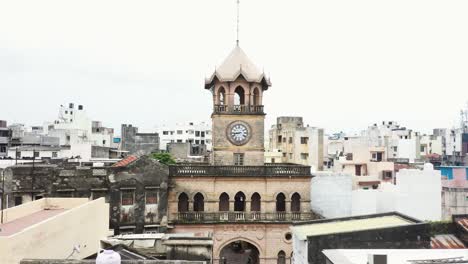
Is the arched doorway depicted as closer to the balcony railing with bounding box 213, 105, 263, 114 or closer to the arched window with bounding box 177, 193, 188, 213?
the arched window with bounding box 177, 193, 188, 213

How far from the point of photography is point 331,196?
1219 inches

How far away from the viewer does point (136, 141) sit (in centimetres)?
6159

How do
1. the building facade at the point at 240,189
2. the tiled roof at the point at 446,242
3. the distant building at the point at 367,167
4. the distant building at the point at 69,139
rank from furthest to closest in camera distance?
the distant building at the point at 69,139, the distant building at the point at 367,167, the building facade at the point at 240,189, the tiled roof at the point at 446,242

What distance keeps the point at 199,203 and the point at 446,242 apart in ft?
58.3

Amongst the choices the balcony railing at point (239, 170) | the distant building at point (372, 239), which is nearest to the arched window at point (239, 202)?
the balcony railing at point (239, 170)

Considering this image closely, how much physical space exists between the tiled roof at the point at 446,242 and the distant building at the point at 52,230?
12.4 m

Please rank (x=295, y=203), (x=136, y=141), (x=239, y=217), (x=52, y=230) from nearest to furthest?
(x=52, y=230), (x=239, y=217), (x=295, y=203), (x=136, y=141)

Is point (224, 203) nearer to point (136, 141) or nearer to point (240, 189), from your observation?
point (240, 189)

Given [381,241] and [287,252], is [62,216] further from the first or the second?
[287,252]

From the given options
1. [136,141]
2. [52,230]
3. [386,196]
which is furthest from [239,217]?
[136,141]

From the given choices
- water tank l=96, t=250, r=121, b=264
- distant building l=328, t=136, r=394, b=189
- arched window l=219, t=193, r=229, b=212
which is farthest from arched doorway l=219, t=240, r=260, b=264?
water tank l=96, t=250, r=121, b=264

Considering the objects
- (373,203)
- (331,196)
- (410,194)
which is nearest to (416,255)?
(410,194)

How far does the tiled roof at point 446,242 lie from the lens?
51.3 ft

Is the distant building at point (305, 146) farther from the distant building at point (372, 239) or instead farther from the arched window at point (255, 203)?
the distant building at point (372, 239)
